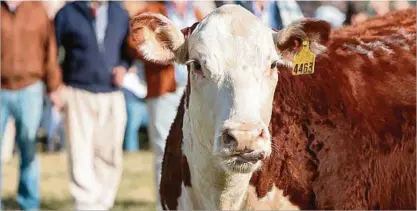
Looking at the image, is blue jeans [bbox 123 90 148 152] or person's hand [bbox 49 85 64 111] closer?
person's hand [bbox 49 85 64 111]

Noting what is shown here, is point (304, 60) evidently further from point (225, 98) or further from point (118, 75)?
point (118, 75)

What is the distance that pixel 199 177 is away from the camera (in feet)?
18.2

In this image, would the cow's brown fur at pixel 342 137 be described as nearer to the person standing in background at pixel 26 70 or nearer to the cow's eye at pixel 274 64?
the cow's eye at pixel 274 64

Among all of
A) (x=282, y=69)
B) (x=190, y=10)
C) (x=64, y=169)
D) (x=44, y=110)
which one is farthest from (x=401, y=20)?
(x=44, y=110)

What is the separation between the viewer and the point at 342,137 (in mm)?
5848

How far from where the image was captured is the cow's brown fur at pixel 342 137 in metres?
5.70

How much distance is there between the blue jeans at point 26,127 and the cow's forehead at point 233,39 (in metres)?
4.76

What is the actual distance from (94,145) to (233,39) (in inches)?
192

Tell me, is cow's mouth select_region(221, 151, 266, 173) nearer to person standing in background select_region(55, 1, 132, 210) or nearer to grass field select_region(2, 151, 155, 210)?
person standing in background select_region(55, 1, 132, 210)

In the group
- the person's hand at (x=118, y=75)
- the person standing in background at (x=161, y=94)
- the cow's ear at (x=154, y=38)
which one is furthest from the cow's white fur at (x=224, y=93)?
the person's hand at (x=118, y=75)

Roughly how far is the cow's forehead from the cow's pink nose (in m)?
0.43

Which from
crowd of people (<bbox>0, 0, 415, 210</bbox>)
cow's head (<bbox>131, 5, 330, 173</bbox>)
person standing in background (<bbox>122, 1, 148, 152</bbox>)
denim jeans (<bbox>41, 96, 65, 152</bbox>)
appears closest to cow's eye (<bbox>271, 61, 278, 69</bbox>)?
cow's head (<bbox>131, 5, 330, 173</bbox>)

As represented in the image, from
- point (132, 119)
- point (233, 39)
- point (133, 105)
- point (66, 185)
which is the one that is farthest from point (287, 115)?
point (132, 119)

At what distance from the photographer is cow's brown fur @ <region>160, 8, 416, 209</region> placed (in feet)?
18.7
